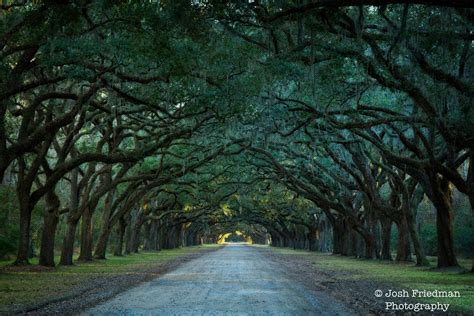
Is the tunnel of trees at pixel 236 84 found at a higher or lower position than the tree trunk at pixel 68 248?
higher

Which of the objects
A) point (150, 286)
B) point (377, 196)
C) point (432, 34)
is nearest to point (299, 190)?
point (377, 196)

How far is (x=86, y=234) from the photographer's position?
31141 mm

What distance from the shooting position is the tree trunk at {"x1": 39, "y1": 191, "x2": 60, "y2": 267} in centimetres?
2395

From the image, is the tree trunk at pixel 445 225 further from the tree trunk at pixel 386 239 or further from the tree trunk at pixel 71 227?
the tree trunk at pixel 71 227

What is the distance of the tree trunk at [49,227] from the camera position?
23953mm

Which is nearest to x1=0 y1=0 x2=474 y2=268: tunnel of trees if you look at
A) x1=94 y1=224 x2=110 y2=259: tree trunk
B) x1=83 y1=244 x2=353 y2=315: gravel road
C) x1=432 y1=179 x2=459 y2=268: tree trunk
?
x1=432 y1=179 x2=459 y2=268: tree trunk

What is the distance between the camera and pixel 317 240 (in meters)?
64.9

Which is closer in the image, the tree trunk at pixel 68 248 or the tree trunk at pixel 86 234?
the tree trunk at pixel 68 248

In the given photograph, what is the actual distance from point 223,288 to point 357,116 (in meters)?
8.24

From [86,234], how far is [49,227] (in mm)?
6870

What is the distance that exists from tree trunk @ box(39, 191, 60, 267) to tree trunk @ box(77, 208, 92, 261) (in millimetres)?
5800

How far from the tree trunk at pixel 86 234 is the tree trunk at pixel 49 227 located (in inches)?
228

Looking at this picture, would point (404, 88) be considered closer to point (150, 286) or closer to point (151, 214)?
point (150, 286)

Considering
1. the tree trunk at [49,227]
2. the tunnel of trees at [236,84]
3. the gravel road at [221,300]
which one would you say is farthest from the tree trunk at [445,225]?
the tree trunk at [49,227]
